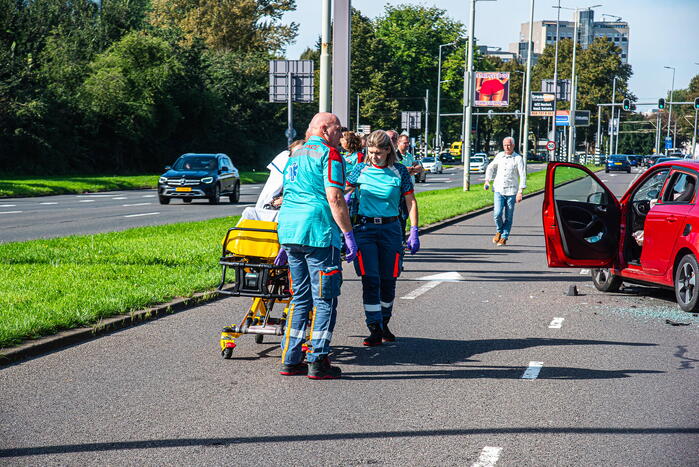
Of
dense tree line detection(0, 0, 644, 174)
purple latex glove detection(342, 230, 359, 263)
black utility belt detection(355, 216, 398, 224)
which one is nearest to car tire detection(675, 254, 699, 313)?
black utility belt detection(355, 216, 398, 224)

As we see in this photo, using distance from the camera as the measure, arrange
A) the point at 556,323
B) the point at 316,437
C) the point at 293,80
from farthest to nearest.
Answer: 1. the point at 293,80
2. the point at 556,323
3. the point at 316,437

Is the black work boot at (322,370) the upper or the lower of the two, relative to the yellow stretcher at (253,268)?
lower

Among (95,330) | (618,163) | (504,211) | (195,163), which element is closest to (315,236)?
(95,330)

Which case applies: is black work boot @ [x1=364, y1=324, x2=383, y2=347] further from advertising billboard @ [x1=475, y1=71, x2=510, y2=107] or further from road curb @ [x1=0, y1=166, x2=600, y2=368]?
advertising billboard @ [x1=475, y1=71, x2=510, y2=107]

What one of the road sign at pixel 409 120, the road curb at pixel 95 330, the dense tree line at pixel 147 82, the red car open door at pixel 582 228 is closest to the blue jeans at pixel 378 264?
the road curb at pixel 95 330

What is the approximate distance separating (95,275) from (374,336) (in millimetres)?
4725

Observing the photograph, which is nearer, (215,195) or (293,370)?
(293,370)

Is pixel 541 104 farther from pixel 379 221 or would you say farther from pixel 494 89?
pixel 379 221

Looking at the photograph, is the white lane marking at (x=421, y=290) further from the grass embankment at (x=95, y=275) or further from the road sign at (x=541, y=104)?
the road sign at (x=541, y=104)

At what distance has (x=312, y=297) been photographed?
Result: 6.57m

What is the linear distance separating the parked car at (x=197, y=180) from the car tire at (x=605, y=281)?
19282 millimetres

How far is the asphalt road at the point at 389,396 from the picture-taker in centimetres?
476

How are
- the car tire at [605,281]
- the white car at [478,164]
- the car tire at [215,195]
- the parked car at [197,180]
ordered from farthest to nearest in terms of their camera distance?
1. the white car at [478,164]
2. the car tire at [215,195]
3. the parked car at [197,180]
4. the car tire at [605,281]

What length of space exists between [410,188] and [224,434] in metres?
3.82
